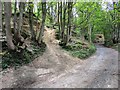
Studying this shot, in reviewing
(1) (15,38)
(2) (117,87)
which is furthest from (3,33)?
(2) (117,87)

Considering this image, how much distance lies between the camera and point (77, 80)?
826 cm

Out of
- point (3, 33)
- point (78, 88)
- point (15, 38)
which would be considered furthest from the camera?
point (3, 33)

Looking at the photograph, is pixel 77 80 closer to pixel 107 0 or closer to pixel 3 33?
pixel 3 33

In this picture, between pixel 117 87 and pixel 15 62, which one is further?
pixel 15 62

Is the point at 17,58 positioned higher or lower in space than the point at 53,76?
higher

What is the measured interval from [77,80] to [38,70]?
2315 mm

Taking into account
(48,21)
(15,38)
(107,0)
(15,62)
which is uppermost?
(107,0)

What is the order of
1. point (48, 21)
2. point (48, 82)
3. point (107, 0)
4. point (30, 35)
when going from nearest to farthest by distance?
point (48, 82) → point (30, 35) → point (107, 0) → point (48, 21)

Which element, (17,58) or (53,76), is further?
(17,58)

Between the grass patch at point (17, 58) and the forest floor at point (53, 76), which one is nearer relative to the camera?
the forest floor at point (53, 76)

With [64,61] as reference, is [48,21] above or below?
above

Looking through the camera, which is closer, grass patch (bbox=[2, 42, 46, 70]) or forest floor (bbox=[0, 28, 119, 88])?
forest floor (bbox=[0, 28, 119, 88])

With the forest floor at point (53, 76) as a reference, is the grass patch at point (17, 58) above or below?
above

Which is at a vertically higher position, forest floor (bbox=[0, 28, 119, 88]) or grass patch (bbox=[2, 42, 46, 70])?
grass patch (bbox=[2, 42, 46, 70])
